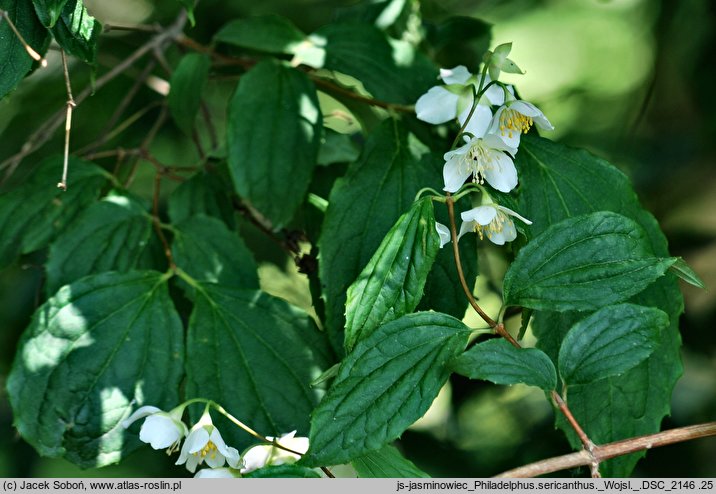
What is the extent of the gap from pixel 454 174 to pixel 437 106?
14cm

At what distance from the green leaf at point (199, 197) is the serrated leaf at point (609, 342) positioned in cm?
56

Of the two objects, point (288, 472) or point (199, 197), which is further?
point (199, 197)

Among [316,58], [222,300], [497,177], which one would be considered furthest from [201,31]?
[497,177]

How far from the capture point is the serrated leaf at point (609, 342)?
31.3 inches

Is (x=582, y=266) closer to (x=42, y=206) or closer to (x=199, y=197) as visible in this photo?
(x=199, y=197)

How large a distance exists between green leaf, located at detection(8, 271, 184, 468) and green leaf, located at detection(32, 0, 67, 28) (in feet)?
1.04

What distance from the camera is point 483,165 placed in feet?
2.87

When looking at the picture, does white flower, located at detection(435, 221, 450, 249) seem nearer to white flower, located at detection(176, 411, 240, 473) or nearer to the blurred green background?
white flower, located at detection(176, 411, 240, 473)

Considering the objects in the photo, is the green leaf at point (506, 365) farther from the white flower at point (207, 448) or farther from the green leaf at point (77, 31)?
the green leaf at point (77, 31)

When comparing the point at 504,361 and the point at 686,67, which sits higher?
the point at 686,67

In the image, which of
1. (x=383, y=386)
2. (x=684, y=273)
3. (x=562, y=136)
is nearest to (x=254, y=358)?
(x=383, y=386)
